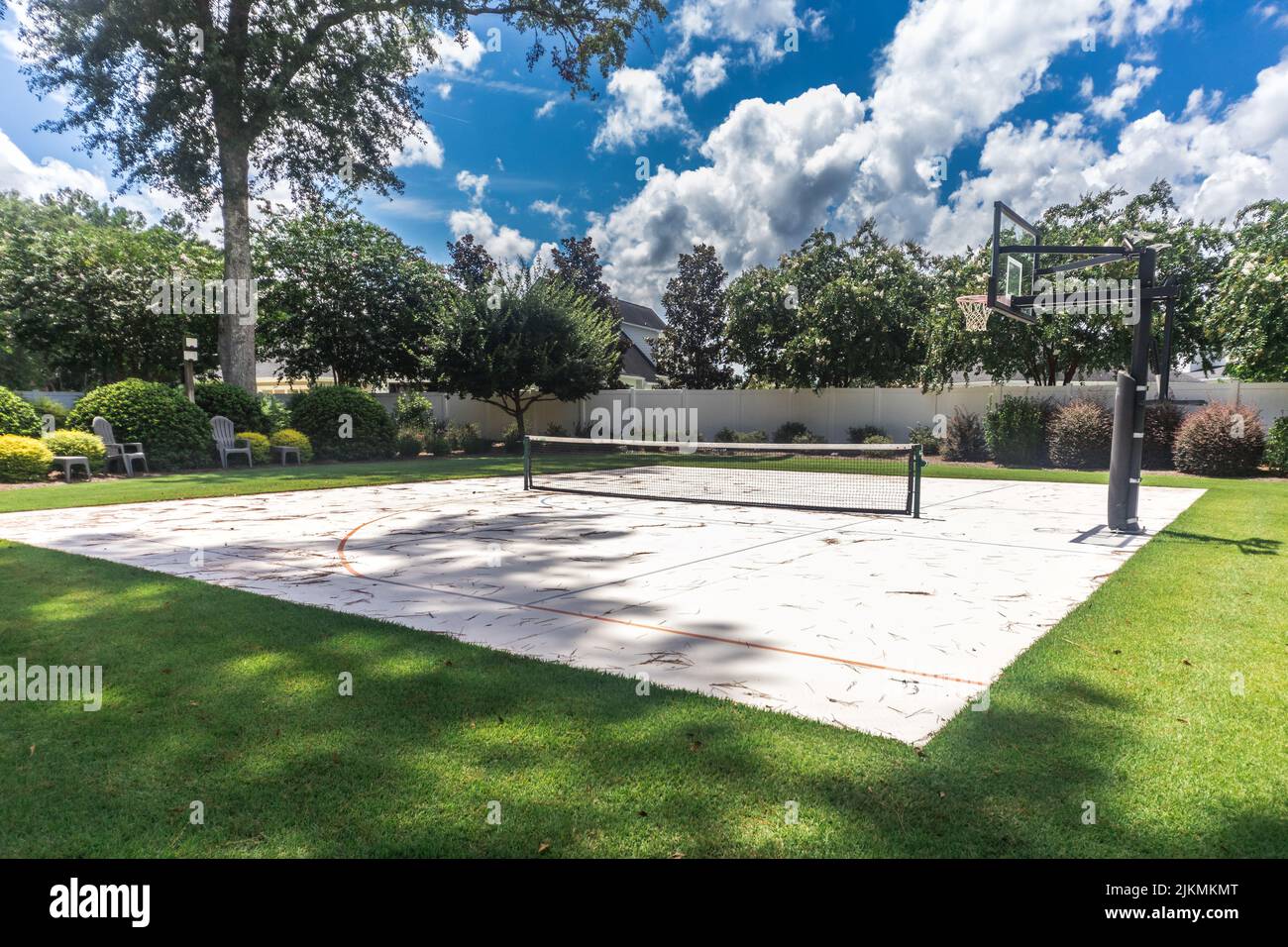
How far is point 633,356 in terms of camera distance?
39500 millimetres

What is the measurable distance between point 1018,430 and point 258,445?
20.8 m

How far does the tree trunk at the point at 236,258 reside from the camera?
18.6 metres

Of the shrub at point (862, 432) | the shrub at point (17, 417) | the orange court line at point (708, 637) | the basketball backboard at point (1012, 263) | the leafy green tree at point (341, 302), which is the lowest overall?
the orange court line at point (708, 637)

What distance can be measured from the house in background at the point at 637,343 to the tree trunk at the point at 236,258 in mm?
17974

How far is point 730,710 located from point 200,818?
2.16m

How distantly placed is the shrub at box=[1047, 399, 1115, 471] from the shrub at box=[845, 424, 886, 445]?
A: 6034mm

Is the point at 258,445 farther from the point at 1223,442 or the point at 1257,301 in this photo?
the point at 1257,301

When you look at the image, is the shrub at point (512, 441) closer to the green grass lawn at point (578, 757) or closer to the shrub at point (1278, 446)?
the green grass lawn at point (578, 757)

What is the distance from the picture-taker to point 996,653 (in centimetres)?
418

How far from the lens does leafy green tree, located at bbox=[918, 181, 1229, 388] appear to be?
755 inches

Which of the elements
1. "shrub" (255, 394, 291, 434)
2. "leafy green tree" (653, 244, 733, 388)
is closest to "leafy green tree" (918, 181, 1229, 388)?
"leafy green tree" (653, 244, 733, 388)

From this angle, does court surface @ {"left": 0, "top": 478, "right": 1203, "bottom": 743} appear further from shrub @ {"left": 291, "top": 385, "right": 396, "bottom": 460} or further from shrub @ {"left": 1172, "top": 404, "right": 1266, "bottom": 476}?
shrub @ {"left": 291, "top": 385, "right": 396, "bottom": 460}

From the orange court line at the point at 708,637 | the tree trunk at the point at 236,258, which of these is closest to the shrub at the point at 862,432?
the tree trunk at the point at 236,258

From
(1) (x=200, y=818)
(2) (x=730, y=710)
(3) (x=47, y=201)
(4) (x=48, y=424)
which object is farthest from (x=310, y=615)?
(3) (x=47, y=201)
